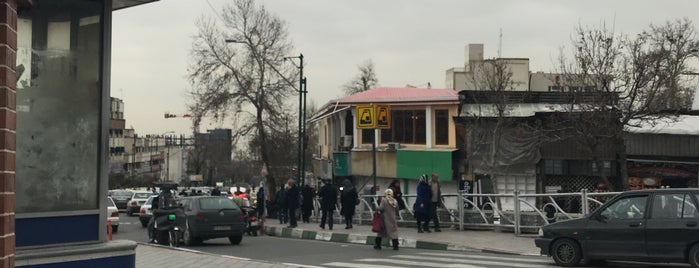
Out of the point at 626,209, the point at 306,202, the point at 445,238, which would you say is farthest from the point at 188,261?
the point at 306,202

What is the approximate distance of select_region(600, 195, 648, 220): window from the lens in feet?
40.5

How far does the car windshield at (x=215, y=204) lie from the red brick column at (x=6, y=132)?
53.3 feet

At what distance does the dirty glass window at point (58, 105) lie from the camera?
21.6 ft

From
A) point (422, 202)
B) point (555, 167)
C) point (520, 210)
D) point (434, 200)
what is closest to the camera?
point (520, 210)

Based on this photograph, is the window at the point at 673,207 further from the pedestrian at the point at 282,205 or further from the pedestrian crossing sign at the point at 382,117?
the pedestrian at the point at 282,205

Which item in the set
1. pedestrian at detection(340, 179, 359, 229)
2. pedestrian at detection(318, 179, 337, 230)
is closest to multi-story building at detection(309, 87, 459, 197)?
pedestrian at detection(318, 179, 337, 230)

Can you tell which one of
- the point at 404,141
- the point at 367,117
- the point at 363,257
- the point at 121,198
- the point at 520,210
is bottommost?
the point at 121,198

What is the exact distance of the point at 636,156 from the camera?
26.8 metres

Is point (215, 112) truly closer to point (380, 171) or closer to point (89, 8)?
point (380, 171)

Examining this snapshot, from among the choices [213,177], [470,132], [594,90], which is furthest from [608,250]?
[213,177]

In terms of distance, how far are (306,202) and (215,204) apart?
7.80 metres

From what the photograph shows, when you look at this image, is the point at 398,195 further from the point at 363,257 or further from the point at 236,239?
the point at 363,257

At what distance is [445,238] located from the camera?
18.9 metres

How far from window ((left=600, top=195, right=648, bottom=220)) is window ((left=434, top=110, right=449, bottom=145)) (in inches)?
871
